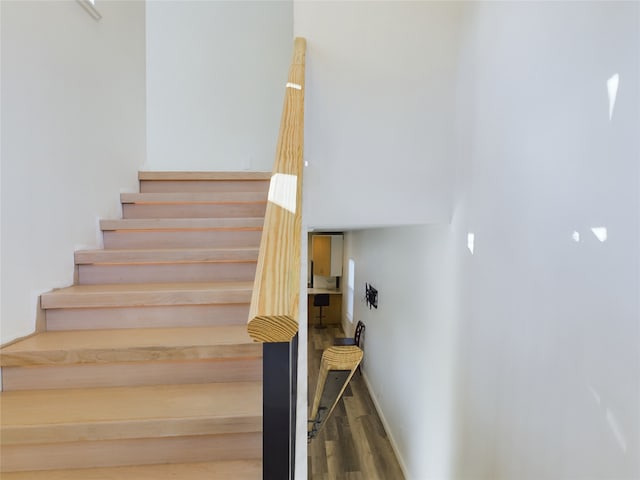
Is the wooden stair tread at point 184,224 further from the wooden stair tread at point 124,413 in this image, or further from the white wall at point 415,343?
the white wall at point 415,343

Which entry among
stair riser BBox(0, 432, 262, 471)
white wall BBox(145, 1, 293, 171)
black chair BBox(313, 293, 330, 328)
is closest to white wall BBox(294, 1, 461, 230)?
stair riser BBox(0, 432, 262, 471)

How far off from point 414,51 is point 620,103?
1.38 meters

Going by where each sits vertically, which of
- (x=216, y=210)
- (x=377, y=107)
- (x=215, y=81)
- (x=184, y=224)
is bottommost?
(x=184, y=224)

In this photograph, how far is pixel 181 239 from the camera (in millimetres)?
2203

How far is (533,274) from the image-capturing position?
5.18ft

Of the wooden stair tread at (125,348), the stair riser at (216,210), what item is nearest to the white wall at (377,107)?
the stair riser at (216,210)

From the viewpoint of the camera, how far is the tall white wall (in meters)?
1.14

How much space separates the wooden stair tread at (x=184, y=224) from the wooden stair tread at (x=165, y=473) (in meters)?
1.27

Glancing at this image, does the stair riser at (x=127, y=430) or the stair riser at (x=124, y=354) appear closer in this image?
the stair riser at (x=127, y=430)

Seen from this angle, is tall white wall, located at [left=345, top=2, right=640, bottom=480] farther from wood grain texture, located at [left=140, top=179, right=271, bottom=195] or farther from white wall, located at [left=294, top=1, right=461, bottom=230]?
wood grain texture, located at [left=140, top=179, right=271, bottom=195]

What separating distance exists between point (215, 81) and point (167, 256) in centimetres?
284

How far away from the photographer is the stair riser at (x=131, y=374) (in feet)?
4.79

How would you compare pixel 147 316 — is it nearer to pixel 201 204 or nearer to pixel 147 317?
pixel 147 317

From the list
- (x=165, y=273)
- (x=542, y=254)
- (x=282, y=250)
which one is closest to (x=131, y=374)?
(x=165, y=273)
